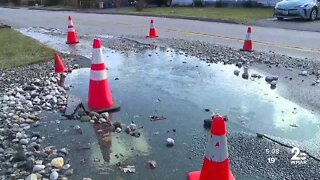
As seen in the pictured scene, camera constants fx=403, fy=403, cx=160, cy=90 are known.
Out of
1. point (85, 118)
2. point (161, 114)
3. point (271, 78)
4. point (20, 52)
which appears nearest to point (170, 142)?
point (161, 114)

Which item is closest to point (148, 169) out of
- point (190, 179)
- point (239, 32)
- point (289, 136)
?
point (190, 179)

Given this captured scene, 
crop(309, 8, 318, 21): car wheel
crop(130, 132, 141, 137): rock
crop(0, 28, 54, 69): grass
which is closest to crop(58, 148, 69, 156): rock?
crop(130, 132, 141, 137): rock

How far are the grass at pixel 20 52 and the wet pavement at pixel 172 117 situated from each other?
150cm

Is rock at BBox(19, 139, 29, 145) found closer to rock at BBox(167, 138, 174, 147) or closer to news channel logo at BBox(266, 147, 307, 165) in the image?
rock at BBox(167, 138, 174, 147)

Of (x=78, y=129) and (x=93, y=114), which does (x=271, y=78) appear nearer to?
(x=93, y=114)

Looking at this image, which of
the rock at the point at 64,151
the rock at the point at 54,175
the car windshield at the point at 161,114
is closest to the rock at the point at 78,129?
the car windshield at the point at 161,114

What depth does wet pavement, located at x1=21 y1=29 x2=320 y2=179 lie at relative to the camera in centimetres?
422

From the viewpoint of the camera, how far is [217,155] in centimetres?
344

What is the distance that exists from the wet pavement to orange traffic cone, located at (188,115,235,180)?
499mm

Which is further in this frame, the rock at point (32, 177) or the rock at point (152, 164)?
the rock at point (152, 164)

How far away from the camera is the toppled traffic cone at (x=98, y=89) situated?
5.71m

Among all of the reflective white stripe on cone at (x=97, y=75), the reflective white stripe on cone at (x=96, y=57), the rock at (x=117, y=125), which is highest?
the reflective white stripe on cone at (x=96, y=57)

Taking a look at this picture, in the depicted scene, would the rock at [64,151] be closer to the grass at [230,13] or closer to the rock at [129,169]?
the rock at [129,169]

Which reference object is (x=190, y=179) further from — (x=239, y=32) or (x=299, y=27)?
(x=299, y=27)
